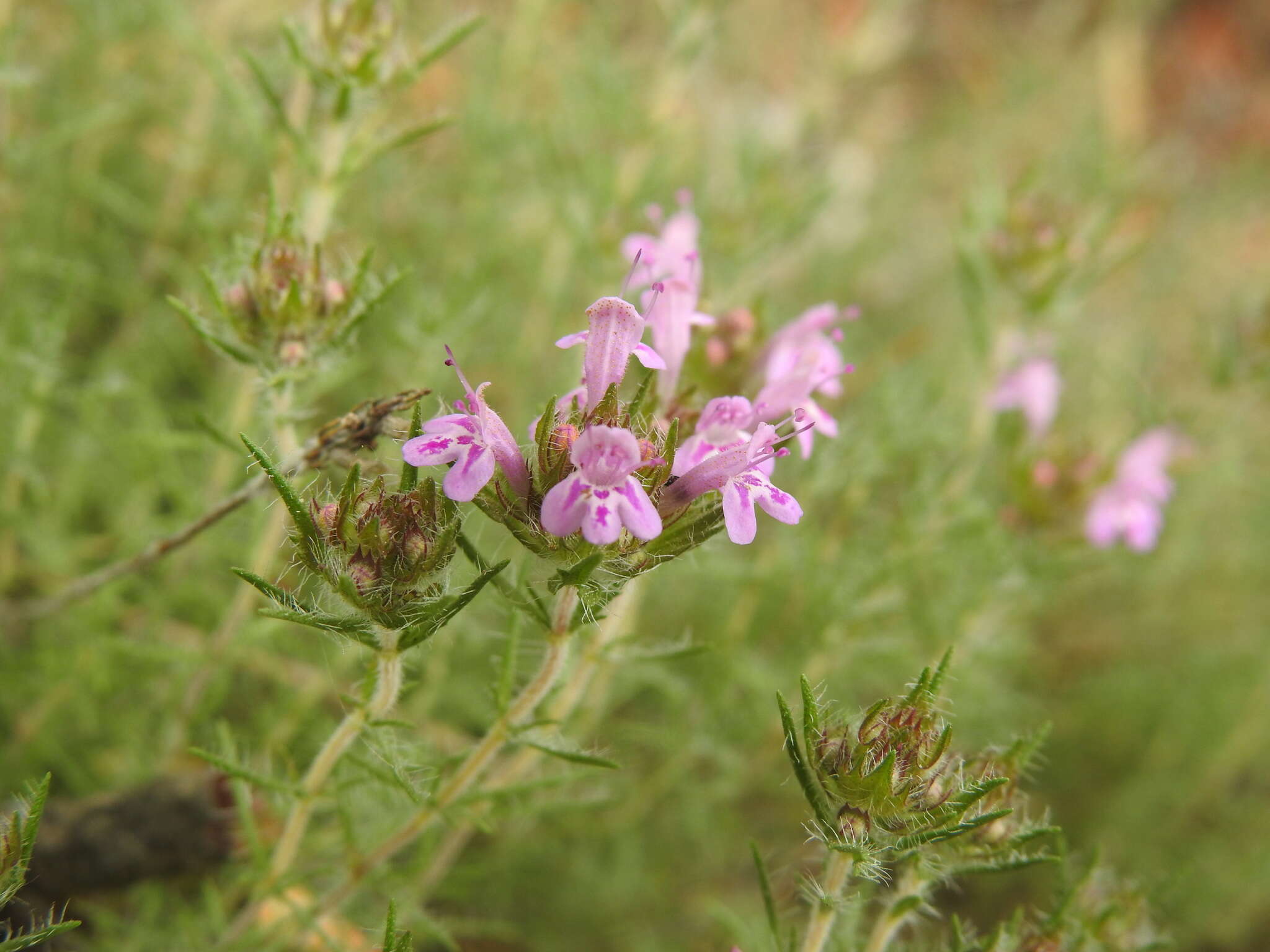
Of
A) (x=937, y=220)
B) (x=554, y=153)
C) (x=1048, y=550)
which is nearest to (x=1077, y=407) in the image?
(x=937, y=220)

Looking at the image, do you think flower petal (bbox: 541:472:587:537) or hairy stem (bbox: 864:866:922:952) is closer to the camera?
flower petal (bbox: 541:472:587:537)

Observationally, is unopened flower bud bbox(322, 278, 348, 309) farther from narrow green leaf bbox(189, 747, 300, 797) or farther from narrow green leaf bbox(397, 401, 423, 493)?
narrow green leaf bbox(189, 747, 300, 797)

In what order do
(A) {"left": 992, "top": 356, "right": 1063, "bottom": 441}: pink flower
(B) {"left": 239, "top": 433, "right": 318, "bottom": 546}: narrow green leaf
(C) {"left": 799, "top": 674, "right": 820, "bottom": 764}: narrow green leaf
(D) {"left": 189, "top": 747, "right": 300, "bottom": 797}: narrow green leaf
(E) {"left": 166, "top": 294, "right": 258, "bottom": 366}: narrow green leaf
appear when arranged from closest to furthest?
(B) {"left": 239, "top": 433, "right": 318, "bottom": 546}: narrow green leaf
(C) {"left": 799, "top": 674, "right": 820, "bottom": 764}: narrow green leaf
(D) {"left": 189, "top": 747, "right": 300, "bottom": 797}: narrow green leaf
(E) {"left": 166, "top": 294, "right": 258, "bottom": 366}: narrow green leaf
(A) {"left": 992, "top": 356, "right": 1063, "bottom": 441}: pink flower

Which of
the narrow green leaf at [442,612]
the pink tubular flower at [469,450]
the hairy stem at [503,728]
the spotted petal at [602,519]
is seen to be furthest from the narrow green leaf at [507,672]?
the spotted petal at [602,519]

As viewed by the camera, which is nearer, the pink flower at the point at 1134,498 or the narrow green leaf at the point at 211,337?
the narrow green leaf at the point at 211,337

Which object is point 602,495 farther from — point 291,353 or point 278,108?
point 278,108

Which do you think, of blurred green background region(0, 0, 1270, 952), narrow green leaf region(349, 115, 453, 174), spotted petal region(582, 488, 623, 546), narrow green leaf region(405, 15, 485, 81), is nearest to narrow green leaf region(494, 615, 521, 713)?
blurred green background region(0, 0, 1270, 952)

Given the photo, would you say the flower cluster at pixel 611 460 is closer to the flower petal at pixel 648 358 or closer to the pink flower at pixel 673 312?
the flower petal at pixel 648 358

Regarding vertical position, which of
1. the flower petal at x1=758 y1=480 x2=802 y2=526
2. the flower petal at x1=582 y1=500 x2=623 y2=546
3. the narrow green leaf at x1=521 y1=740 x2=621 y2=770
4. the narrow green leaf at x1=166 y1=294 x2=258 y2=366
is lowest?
the narrow green leaf at x1=521 y1=740 x2=621 y2=770
